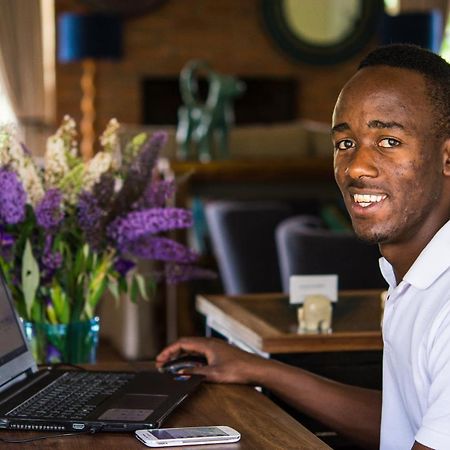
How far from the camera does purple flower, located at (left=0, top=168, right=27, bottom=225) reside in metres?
2.31

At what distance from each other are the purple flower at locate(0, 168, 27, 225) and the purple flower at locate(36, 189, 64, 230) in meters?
0.04

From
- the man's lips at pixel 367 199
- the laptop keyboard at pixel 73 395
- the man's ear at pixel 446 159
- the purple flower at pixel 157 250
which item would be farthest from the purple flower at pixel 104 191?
the man's ear at pixel 446 159

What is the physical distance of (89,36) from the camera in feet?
27.0

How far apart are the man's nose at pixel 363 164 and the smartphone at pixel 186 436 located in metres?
0.44

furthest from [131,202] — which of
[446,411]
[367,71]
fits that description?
[446,411]

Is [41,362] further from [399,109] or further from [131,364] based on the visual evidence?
[399,109]

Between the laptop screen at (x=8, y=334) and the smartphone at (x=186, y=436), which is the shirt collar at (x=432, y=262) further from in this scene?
the laptop screen at (x=8, y=334)

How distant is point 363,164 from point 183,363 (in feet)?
2.24

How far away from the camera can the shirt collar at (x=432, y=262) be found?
1.77 m

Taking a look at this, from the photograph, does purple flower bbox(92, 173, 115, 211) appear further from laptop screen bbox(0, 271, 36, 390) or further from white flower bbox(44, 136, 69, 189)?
laptop screen bbox(0, 271, 36, 390)

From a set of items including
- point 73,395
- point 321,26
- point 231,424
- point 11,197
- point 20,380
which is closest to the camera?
point 231,424

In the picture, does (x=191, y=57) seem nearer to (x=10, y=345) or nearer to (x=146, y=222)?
(x=146, y=222)

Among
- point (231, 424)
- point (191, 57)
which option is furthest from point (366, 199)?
point (191, 57)

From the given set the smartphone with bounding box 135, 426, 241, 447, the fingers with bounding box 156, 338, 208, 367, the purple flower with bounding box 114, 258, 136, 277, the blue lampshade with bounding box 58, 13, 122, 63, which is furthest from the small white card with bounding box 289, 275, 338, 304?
the blue lampshade with bounding box 58, 13, 122, 63
